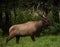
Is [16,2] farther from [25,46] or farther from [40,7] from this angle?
[25,46]

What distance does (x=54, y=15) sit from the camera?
15.9 meters

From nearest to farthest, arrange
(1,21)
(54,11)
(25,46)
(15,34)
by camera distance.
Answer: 1. (25,46)
2. (15,34)
3. (54,11)
4. (1,21)

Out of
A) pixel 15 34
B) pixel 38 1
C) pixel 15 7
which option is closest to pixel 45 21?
pixel 15 34

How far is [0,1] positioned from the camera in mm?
16891

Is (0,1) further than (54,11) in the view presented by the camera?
Yes

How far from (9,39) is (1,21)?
4.79 metres

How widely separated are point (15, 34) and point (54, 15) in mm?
3727

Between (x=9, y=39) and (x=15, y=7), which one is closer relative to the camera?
(x=9, y=39)

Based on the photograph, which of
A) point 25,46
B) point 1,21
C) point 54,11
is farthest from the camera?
point 1,21

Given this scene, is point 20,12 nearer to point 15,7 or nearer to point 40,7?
point 15,7

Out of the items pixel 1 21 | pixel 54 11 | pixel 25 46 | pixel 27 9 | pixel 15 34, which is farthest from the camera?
pixel 1 21

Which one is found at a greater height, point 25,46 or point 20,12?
point 25,46

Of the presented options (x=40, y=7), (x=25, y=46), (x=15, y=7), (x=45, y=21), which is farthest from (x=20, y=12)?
(x=25, y=46)

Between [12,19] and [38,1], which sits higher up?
[38,1]
